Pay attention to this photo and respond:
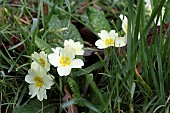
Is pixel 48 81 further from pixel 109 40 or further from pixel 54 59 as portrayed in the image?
pixel 109 40

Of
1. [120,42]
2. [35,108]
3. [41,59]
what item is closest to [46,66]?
[41,59]

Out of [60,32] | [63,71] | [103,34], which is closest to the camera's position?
[63,71]

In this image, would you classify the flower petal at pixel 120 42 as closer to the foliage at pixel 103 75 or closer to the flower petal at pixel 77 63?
the foliage at pixel 103 75

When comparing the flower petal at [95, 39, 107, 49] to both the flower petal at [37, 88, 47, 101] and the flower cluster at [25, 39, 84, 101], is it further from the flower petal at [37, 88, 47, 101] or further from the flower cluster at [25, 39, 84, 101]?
the flower petal at [37, 88, 47, 101]

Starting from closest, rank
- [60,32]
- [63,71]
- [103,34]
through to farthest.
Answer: [63,71] < [103,34] < [60,32]

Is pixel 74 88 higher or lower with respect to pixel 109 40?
lower

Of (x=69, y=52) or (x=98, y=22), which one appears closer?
(x=69, y=52)
